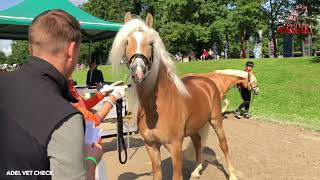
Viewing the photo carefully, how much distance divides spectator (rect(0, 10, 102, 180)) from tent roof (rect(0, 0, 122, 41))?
8.91 meters

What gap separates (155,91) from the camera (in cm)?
486

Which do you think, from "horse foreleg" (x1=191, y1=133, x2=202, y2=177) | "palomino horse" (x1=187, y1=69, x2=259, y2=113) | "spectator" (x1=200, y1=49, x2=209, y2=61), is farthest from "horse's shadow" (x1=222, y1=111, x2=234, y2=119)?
"spectator" (x1=200, y1=49, x2=209, y2=61)

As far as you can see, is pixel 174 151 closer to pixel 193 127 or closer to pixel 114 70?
pixel 193 127

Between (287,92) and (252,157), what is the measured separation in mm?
10530

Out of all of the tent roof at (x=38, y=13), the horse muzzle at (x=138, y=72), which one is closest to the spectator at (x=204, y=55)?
the tent roof at (x=38, y=13)

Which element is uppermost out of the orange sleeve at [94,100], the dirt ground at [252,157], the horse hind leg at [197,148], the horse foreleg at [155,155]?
the orange sleeve at [94,100]

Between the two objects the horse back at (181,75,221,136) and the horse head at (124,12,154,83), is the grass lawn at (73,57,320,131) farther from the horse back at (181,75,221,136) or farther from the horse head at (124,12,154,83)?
the horse head at (124,12,154,83)

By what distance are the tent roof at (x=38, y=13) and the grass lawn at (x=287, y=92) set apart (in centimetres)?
129

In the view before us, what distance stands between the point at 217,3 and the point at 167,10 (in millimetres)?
5504

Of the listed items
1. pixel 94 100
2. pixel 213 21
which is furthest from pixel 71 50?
pixel 213 21

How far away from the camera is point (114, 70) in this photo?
4828mm

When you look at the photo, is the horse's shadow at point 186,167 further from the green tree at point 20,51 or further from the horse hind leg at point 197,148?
the green tree at point 20,51

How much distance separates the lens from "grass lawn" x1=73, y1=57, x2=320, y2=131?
1266cm

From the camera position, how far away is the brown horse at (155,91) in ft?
14.9
